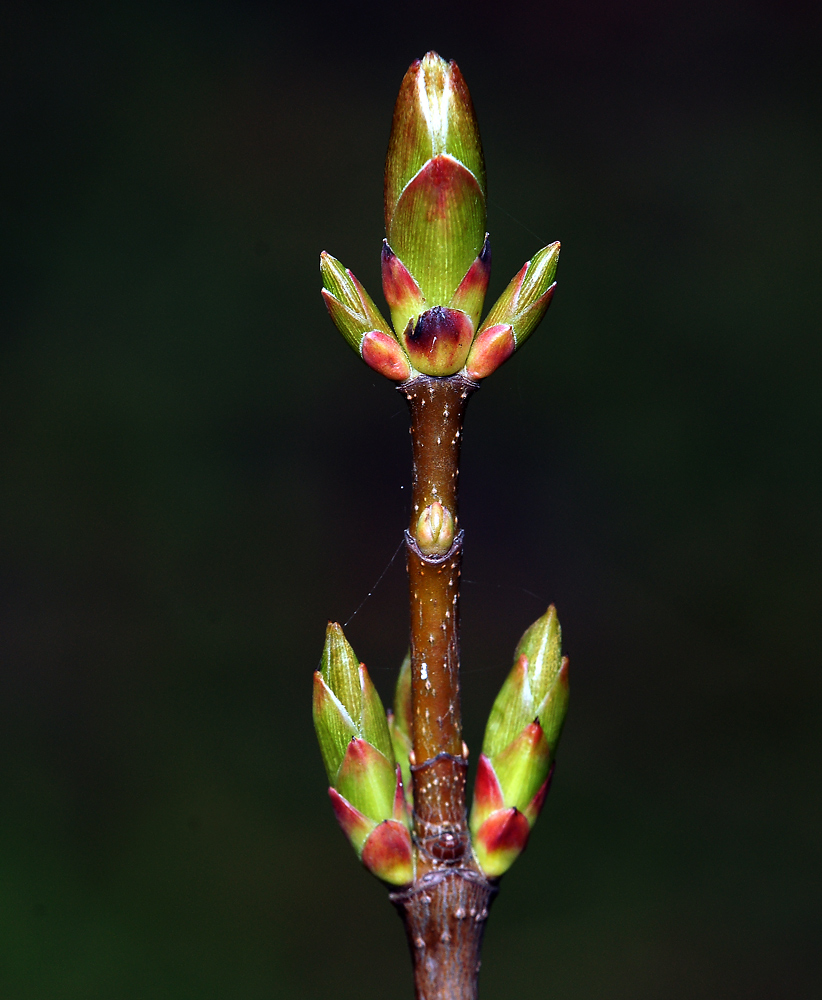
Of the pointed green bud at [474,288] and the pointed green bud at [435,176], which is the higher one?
the pointed green bud at [435,176]

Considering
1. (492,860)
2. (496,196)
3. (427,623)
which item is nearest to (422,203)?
(427,623)

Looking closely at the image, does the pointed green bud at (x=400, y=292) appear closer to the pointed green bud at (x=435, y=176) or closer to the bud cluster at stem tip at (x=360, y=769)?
the pointed green bud at (x=435, y=176)

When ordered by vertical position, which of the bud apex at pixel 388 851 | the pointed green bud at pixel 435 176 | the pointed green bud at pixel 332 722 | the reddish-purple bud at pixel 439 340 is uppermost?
the pointed green bud at pixel 435 176

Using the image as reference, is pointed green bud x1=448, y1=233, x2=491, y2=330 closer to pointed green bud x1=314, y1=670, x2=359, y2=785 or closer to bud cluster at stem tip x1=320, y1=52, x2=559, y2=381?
bud cluster at stem tip x1=320, y1=52, x2=559, y2=381

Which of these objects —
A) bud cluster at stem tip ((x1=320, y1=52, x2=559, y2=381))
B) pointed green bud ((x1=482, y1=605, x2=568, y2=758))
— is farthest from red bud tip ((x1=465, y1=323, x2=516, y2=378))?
pointed green bud ((x1=482, y1=605, x2=568, y2=758))

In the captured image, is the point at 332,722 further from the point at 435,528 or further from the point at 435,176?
the point at 435,176

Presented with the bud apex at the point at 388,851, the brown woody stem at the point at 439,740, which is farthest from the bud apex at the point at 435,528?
the bud apex at the point at 388,851

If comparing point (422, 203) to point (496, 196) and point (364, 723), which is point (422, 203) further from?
point (496, 196)

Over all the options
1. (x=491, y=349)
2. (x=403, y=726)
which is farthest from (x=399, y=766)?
(x=491, y=349)
